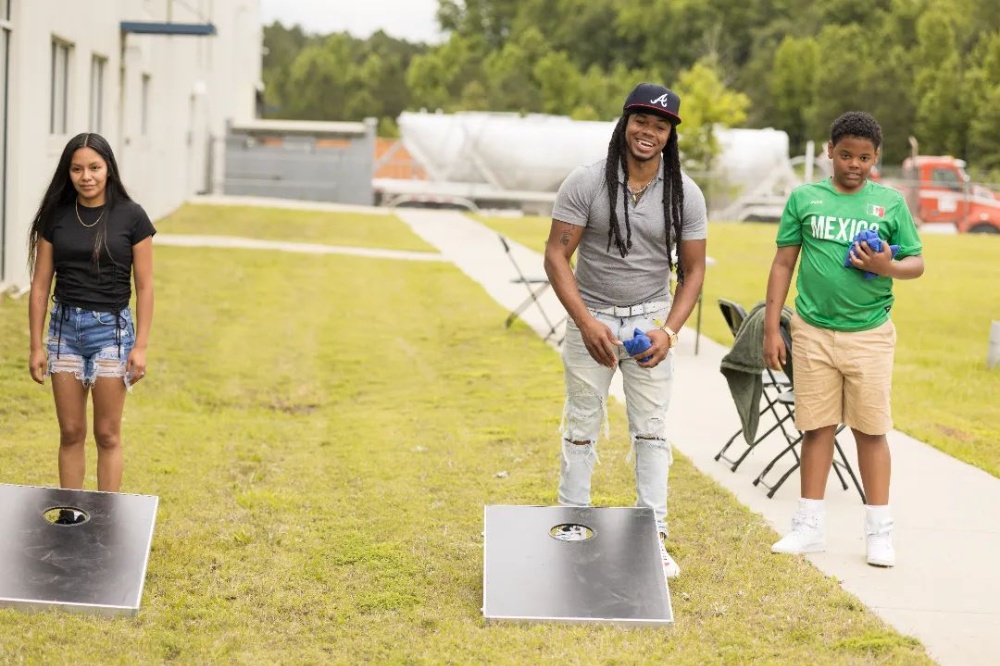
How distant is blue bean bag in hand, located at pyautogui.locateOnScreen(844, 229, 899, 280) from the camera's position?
18.4ft

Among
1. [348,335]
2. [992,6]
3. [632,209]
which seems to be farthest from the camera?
[992,6]

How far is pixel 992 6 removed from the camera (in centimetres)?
7281

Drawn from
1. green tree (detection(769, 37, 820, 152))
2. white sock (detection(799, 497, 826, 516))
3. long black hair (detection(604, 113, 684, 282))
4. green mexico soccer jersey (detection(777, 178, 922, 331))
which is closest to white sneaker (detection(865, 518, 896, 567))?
white sock (detection(799, 497, 826, 516))

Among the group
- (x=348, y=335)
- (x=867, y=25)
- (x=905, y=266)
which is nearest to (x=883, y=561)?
(x=905, y=266)

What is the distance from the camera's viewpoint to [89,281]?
18.6ft

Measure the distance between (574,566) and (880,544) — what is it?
1628 mm

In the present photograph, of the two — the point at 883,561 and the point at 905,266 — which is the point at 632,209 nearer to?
the point at 905,266

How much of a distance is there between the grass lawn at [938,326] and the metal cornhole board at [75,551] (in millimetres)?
5295

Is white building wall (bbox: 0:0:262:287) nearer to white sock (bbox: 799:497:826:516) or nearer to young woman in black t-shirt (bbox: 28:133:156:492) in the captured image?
young woman in black t-shirt (bbox: 28:133:156:492)

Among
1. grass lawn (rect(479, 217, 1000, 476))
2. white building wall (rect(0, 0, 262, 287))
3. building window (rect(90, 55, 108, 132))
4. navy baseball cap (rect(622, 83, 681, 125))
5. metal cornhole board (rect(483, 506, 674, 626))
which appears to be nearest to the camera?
metal cornhole board (rect(483, 506, 674, 626))

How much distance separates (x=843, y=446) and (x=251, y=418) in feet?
13.5

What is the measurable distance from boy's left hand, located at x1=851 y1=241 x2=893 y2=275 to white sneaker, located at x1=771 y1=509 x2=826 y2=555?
120cm

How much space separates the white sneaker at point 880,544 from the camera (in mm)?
6012

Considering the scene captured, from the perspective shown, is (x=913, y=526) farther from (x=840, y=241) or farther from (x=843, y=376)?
(x=840, y=241)
